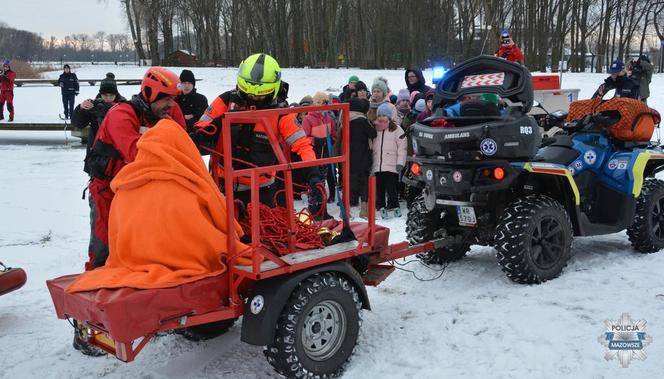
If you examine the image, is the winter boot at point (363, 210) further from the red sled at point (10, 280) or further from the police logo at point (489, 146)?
the red sled at point (10, 280)

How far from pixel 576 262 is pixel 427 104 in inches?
139

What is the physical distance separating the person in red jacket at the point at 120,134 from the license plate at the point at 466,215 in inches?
99.0

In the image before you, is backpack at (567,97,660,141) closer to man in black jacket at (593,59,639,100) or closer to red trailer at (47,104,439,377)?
red trailer at (47,104,439,377)

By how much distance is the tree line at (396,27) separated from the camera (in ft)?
142

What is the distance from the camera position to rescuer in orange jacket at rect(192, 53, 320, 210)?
4438mm

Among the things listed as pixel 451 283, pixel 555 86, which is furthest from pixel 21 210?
pixel 555 86

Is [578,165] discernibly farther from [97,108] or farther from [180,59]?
[180,59]

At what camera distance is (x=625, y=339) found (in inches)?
165

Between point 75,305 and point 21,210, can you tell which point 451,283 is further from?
point 21,210

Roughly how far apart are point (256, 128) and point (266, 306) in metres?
1.52

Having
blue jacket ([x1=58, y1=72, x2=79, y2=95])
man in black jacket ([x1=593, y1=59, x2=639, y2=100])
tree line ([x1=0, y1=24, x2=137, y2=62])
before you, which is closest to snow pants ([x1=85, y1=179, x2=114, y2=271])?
man in black jacket ([x1=593, y1=59, x2=639, y2=100])

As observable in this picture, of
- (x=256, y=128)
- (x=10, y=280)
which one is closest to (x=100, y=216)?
(x=10, y=280)

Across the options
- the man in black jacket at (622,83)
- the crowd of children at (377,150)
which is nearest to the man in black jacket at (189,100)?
the crowd of children at (377,150)

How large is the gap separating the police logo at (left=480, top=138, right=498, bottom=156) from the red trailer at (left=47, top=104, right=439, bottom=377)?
130cm
